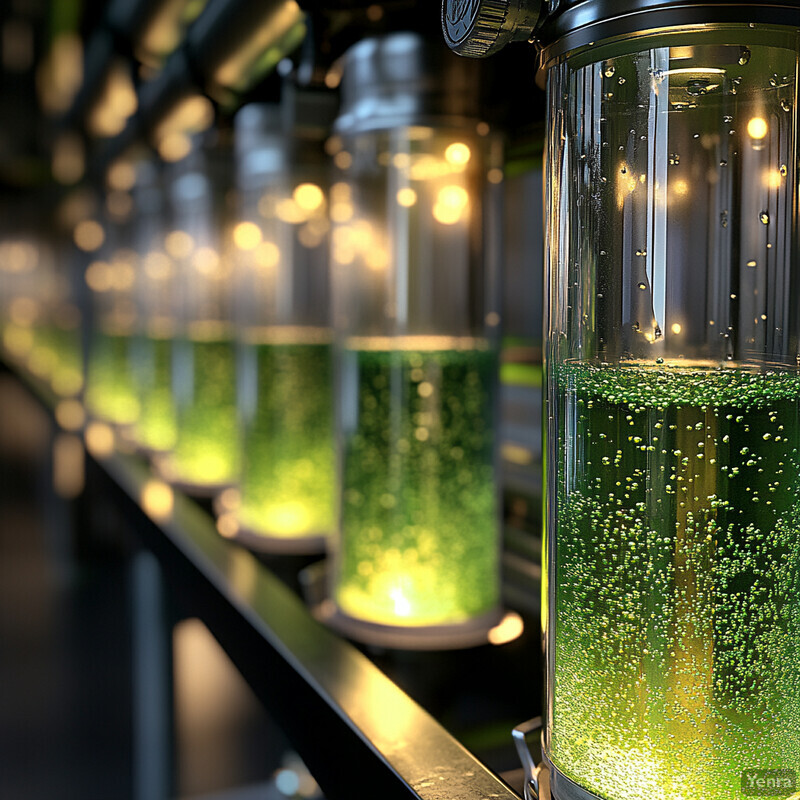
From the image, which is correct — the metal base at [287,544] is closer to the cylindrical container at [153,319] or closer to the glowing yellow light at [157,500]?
the glowing yellow light at [157,500]

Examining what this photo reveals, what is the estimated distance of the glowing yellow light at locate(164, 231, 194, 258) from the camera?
1.11 m

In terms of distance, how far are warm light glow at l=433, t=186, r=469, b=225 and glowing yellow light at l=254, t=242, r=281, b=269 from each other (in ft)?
0.90

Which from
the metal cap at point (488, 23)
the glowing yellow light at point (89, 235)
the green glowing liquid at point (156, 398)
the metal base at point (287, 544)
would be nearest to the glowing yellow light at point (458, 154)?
the metal cap at point (488, 23)

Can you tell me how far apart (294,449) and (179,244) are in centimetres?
48

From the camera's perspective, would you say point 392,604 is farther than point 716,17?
Yes

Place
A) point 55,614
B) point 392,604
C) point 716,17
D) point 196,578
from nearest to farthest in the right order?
point 716,17
point 392,604
point 196,578
point 55,614

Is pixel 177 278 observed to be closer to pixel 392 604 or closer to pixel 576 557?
pixel 392 604

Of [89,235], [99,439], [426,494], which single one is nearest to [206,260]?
[99,439]

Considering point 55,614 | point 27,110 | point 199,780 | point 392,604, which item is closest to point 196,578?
point 392,604

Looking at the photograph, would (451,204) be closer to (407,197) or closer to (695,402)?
(407,197)

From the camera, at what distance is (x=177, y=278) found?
117 centimetres

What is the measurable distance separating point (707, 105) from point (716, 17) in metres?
0.03

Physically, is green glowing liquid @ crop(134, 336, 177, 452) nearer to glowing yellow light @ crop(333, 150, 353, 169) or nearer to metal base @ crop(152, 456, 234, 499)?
metal base @ crop(152, 456, 234, 499)

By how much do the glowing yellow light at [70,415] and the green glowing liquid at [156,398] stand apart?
0.90 feet
